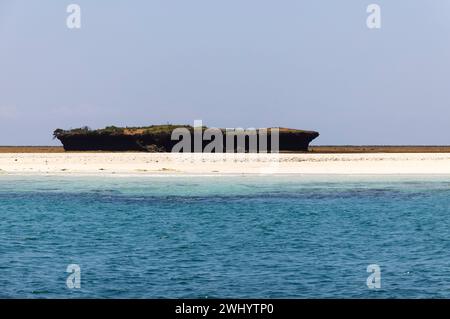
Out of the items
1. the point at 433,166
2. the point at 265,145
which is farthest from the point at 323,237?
the point at 265,145

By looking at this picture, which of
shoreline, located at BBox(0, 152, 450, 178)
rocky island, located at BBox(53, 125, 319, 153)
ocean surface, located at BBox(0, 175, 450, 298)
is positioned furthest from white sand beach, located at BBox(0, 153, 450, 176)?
ocean surface, located at BBox(0, 175, 450, 298)

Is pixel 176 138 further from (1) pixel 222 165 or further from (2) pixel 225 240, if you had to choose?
(2) pixel 225 240

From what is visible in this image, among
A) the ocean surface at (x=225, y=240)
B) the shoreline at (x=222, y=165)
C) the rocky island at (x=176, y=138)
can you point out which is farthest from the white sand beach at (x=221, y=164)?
the ocean surface at (x=225, y=240)

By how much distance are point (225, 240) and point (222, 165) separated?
97.2ft

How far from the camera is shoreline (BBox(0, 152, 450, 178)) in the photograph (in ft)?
156

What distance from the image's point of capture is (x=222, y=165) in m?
49.7

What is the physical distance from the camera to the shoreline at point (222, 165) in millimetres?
47469

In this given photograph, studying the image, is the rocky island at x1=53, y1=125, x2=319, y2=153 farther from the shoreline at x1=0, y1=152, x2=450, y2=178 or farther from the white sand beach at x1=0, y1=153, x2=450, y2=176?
the white sand beach at x1=0, y1=153, x2=450, y2=176

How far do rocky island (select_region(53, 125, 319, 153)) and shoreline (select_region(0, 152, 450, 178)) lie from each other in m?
7.55

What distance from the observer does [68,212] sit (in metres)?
27.2

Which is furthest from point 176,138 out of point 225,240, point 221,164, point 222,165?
point 225,240

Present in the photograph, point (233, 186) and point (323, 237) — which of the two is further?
point (233, 186)
